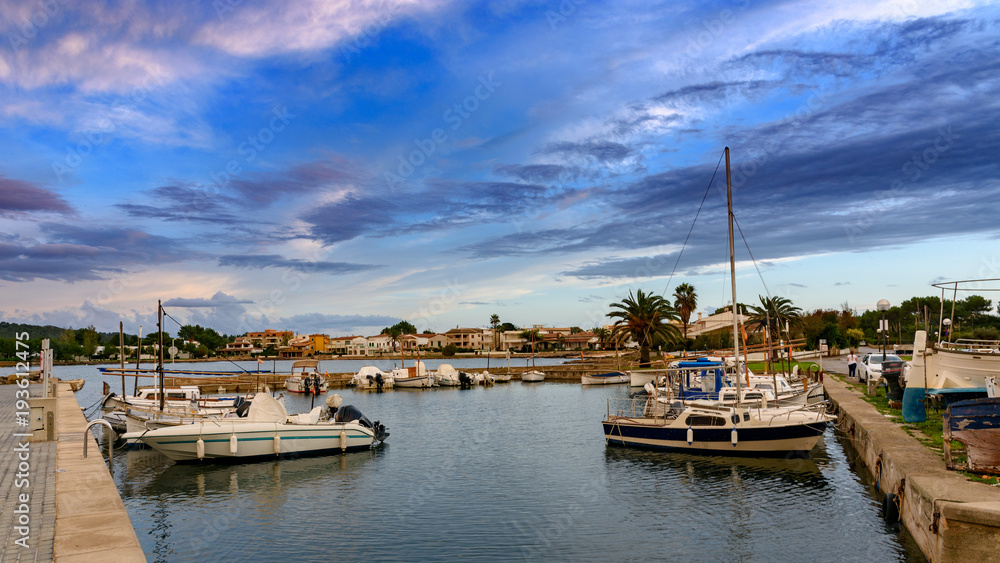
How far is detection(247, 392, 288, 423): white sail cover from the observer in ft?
94.9

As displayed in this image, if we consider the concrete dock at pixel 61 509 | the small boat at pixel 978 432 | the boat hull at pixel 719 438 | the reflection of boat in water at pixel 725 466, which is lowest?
the reflection of boat in water at pixel 725 466

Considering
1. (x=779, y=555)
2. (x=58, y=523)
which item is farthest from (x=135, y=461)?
(x=779, y=555)

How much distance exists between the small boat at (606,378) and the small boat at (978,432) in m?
59.1

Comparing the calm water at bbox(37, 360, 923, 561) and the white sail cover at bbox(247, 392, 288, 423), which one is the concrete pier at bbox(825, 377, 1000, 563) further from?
the white sail cover at bbox(247, 392, 288, 423)

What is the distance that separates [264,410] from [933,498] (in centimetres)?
2571

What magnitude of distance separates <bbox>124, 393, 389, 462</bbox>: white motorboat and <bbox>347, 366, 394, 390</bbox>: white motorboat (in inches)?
1665

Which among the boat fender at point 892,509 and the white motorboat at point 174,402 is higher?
the white motorboat at point 174,402

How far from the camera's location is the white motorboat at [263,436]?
26.8 m

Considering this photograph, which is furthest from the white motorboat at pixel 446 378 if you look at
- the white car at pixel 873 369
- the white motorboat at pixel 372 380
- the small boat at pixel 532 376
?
the white car at pixel 873 369

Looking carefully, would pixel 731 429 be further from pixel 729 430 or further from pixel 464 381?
pixel 464 381

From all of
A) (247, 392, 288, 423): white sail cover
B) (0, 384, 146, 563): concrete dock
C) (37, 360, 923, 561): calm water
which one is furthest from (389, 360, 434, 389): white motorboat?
(0, 384, 146, 563): concrete dock

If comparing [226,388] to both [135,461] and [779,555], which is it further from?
[779,555]

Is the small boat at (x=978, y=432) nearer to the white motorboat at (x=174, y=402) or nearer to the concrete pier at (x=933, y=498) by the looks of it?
the concrete pier at (x=933, y=498)

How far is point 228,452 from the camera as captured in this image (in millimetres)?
27359
